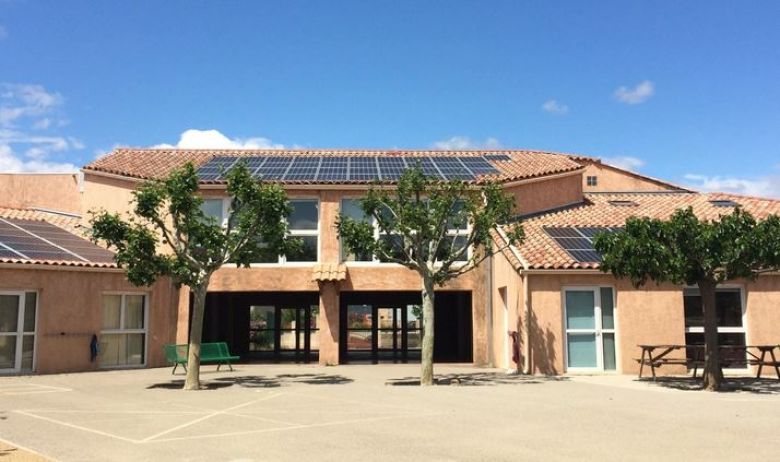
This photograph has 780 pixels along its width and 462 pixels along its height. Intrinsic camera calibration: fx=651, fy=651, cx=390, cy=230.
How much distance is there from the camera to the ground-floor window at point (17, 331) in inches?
661

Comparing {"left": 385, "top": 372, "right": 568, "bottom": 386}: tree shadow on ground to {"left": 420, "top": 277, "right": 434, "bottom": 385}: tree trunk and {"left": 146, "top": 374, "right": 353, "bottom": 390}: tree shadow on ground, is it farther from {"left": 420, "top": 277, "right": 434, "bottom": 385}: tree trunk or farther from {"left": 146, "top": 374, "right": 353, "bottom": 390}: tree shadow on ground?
{"left": 146, "top": 374, "right": 353, "bottom": 390}: tree shadow on ground

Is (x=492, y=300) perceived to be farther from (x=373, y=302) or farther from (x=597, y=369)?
(x=373, y=302)

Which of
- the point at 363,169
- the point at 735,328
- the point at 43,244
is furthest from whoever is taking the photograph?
the point at 363,169

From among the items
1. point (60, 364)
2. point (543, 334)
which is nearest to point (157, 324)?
point (60, 364)

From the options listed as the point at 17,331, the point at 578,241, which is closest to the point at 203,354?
the point at 17,331

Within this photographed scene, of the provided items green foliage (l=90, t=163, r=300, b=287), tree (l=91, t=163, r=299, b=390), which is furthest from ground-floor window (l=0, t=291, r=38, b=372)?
green foliage (l=90, t=163, r=300, b=287)

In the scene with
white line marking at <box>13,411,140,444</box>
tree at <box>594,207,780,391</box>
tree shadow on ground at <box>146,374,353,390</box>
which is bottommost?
tree shadow on ground at <box>146,374,353,390</box>

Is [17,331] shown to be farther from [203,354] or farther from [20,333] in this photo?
[203,354]

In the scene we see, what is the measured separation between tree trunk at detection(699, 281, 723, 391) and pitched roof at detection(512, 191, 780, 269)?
3.49m

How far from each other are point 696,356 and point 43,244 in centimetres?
1789

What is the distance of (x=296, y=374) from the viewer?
57.9 feet

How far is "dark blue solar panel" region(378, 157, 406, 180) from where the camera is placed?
21511 mm

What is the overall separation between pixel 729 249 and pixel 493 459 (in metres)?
8.43

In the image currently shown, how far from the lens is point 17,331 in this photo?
17.0 metres
